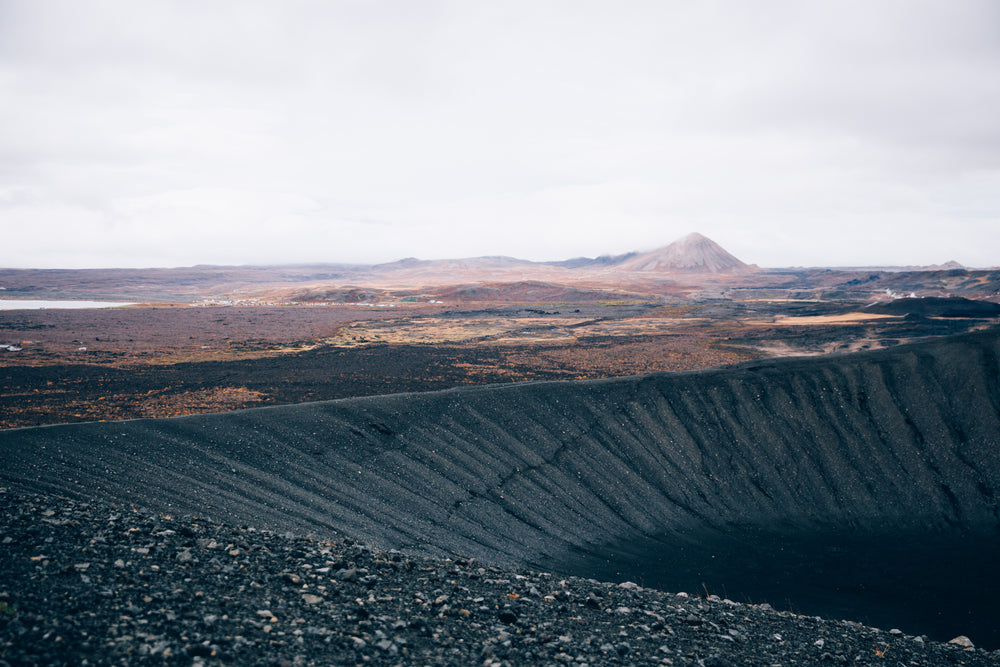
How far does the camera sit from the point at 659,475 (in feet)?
58.2

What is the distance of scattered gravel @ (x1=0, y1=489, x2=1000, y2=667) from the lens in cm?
513

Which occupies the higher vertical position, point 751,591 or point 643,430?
point 643,430

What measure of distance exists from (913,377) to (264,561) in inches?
961

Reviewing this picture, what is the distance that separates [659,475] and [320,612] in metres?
13.7

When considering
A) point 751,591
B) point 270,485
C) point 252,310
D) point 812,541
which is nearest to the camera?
point 751,591

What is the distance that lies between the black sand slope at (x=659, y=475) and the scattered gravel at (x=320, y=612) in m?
4.17

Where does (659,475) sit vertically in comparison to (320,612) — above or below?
below

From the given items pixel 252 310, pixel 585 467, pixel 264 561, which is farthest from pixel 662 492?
pixel 252 310

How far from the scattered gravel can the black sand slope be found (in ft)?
13.7

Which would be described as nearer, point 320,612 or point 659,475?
point 320,612

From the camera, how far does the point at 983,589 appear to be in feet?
42.5

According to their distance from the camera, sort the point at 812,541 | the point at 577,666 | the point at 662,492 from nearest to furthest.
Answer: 1. the point at 577,666
2. the point at 812,541
3. the point at 662,492

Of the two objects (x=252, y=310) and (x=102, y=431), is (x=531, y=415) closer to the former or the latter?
(x=102, y=431)

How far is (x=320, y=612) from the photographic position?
6262 millimetres
